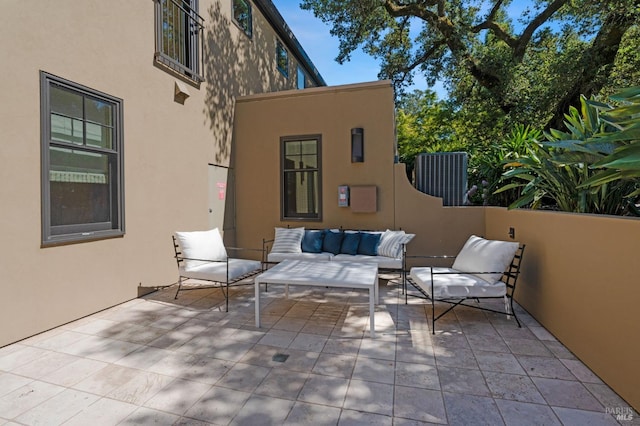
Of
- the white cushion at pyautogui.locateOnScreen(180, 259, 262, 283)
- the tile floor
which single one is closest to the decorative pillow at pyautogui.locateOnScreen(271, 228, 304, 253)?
the white cushion at pyautogui.locateOnScreen(180, 259, 262, 283)

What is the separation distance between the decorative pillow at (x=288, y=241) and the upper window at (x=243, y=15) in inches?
188

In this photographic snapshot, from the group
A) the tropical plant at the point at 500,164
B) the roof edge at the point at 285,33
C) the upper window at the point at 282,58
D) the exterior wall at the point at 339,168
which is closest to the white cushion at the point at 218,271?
the exterior wall at the point at 339,168

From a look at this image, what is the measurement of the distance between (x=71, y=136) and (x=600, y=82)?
9.86 m

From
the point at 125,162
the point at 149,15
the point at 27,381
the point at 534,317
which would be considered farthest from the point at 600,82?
the point at 27,381

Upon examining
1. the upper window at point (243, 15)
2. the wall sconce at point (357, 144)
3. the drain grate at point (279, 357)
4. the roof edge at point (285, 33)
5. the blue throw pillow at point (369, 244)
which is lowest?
the drain grate at point (279, 357)

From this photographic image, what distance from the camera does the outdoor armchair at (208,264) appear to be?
4.07 meters

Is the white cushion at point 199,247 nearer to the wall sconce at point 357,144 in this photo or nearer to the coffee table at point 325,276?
the coffee table at point 325,276

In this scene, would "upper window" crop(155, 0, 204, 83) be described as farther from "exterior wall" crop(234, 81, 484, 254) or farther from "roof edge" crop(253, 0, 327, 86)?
"roof edge" crop(253, 0, 327, 86)

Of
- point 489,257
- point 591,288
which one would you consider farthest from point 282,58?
point 591,288

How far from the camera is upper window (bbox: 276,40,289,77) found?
29.7ft

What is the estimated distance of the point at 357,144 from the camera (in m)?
5.87

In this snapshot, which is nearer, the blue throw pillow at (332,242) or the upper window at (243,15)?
the blue throw pillow at (332,242)

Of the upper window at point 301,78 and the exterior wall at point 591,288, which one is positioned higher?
the upper window at point 301,78

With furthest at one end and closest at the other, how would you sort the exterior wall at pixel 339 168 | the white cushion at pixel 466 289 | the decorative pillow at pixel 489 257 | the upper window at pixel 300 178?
the upper window at pixel 300 178, the exterior wall at pixel 339 168, the decorative pillow at pixel 489 257, the white cushion at pixel 466 289
